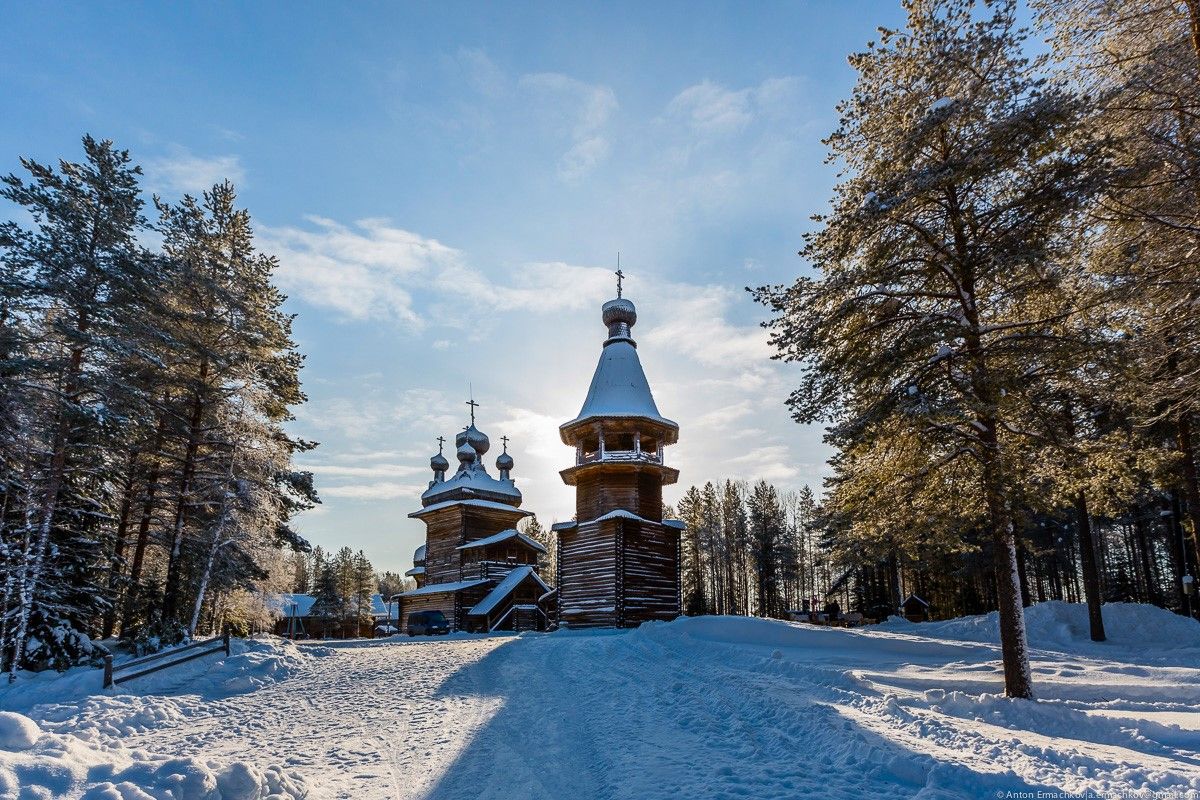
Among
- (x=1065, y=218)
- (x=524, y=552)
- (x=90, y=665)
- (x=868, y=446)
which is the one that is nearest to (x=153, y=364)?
(x=90, y=665)

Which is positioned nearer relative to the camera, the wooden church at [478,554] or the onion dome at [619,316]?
the onion dome at [619,316]

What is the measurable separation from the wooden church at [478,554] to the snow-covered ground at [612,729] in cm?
2007

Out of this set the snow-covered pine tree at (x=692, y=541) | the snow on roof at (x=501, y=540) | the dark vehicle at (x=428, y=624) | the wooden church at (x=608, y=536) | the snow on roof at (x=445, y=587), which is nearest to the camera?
the wooden church at (x=608, y=536)

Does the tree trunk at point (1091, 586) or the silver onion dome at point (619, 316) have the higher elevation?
the silver onion dome at point (619, 316)

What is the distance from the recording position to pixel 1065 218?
1096cm

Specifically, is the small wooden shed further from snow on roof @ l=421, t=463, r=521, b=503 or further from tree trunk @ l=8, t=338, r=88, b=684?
tree trunk @ l=8, t=338, r=88, b=684

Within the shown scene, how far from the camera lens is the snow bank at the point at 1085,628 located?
22469mm

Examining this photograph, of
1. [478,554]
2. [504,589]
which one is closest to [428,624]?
[504,589]

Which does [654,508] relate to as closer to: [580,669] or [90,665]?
[580,669]

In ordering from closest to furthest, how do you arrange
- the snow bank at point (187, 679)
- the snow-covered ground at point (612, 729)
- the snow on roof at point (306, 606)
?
the snow-covered ground at point (612, 729), the snow bank at point (187, 679), the snow on roof at point (306, 606)

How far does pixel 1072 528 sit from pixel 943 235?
4321 cm

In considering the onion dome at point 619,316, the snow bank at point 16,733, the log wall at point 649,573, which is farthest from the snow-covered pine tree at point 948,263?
the onion dome at point 619,316

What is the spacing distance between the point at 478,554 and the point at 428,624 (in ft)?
18.3

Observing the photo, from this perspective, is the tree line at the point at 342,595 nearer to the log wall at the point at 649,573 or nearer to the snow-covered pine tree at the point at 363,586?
the snow-covered pine tree at the point at 363,586
